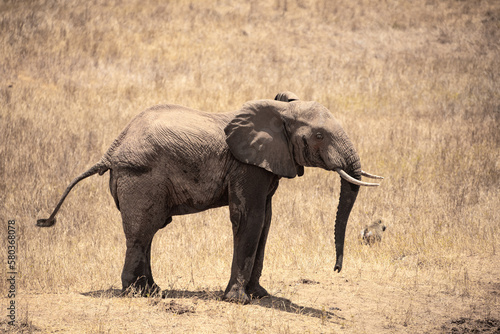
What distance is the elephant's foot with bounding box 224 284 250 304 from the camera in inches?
309

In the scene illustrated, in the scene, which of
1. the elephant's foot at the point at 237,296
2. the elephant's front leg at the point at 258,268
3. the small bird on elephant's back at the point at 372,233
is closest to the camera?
the elephant's foot at the point at 237,296

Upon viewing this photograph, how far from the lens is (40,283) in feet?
29.4

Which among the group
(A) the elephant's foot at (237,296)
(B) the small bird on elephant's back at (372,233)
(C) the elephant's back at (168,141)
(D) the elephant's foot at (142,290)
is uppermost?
(C) the elephant's back at (168,141)

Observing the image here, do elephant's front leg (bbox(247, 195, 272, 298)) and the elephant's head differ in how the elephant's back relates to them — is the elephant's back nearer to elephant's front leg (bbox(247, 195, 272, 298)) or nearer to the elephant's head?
the elephant's head

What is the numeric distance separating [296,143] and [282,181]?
7.05 metres

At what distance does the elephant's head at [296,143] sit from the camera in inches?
297

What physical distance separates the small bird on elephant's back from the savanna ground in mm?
192

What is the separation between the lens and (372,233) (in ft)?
37.6

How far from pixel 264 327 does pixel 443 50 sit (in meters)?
21.0

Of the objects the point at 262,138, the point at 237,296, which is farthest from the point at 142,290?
the point at 262,138

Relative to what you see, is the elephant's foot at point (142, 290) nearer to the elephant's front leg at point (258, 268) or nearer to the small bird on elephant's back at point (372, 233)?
the elephant's front leg at point (258, 268)

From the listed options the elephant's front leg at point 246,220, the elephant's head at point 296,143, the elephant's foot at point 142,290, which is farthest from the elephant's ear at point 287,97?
the elephant's foot at point 142,290

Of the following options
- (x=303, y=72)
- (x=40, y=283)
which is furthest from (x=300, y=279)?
(x=303, y=72)

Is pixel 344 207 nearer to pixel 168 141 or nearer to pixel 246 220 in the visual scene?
pixel 246 220
